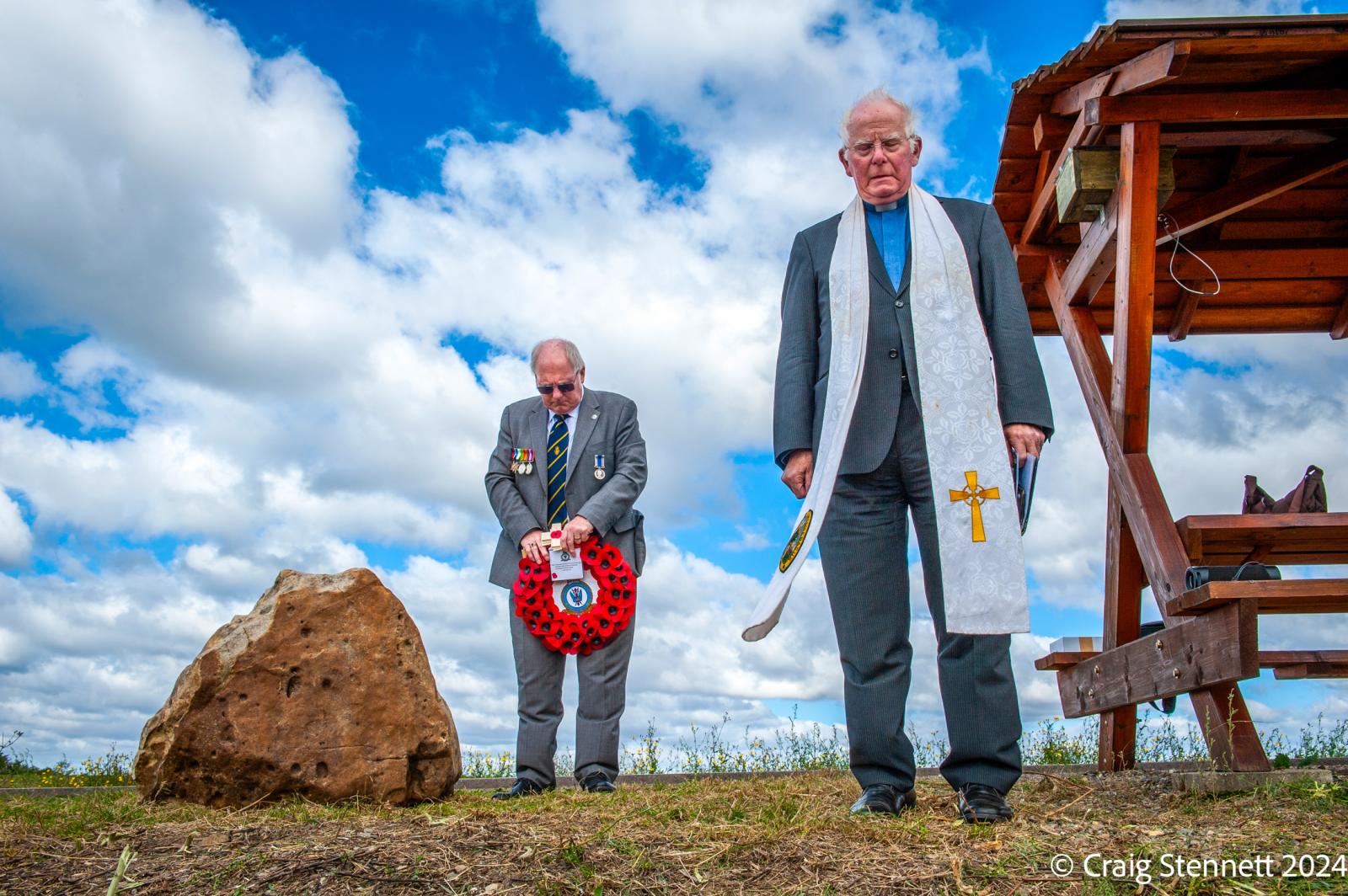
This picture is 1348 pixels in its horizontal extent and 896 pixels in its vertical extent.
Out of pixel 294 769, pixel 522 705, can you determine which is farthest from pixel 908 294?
pixel 294 769

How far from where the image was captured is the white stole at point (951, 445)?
4.07 metres

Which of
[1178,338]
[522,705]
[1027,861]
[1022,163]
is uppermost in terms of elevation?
[1022,163]

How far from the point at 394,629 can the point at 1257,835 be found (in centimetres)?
399

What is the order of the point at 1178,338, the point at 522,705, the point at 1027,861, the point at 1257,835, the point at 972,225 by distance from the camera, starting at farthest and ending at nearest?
the point at 1178,338, the point at 522,705, the point at 972,225, the point at 1257,835, the point at 1027,861

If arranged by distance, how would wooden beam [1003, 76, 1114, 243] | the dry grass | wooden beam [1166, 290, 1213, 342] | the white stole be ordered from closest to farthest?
1. the dry grass
2. the white stole
3. wooden beam [1003, 76, 1114, 243]
4. wooden beam [1166, 290, 1213, 342]

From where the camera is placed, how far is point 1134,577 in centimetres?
718

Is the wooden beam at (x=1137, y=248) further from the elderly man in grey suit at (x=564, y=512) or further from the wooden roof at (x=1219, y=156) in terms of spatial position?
the elderly man in grey suit at (x=564, y=512)

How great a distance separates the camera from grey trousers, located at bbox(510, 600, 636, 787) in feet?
19.6

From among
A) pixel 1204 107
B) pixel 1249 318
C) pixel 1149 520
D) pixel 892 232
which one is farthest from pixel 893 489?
pixel 1249 318

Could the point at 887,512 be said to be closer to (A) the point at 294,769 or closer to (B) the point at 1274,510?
(A) the point at 294,769

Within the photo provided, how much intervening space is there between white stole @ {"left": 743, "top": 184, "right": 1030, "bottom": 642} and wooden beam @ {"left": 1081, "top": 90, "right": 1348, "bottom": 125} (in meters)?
2.89

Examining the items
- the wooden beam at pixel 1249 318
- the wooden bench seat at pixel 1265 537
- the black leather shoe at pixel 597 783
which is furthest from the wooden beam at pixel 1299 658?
the black leather shoe at pixel 597 783

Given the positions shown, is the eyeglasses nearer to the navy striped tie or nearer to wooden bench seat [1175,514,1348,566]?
→ the navy striped tie

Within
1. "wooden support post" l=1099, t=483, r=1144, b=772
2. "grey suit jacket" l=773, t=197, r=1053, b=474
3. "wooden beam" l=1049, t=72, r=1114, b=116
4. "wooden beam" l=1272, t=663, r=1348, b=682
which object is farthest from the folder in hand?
"wooden beam" l=1272, t=663, r=1348, b=682
